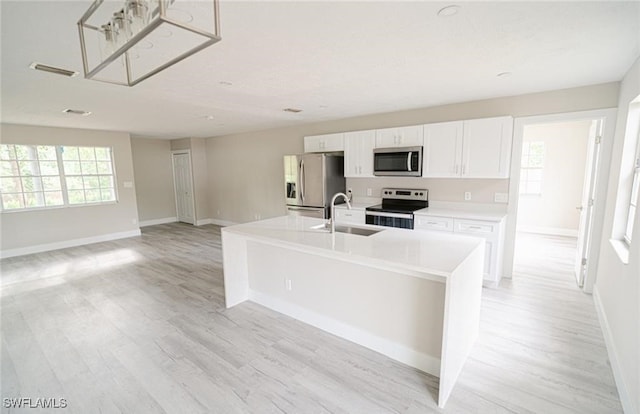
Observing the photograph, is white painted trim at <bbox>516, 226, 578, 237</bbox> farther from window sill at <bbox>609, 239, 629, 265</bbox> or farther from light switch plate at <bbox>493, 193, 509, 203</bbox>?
window sill at <bbox>609, 239, 629, 265</bbox>

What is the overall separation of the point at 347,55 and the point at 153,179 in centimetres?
764

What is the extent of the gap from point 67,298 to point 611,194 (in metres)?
6.32

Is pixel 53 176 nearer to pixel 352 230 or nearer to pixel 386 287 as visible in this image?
pixel 352 230

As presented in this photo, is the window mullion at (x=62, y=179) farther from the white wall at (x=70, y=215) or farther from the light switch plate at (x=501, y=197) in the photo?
the light switch plate at (x=501, y=197)

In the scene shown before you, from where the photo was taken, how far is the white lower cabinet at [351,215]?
451cm

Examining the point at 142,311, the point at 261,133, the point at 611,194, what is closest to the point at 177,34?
the point at 142,311

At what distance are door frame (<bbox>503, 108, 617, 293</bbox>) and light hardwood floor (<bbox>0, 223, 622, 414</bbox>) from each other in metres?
0.46

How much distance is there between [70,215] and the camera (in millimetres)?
5957

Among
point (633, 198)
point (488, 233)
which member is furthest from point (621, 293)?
point (488, 233)

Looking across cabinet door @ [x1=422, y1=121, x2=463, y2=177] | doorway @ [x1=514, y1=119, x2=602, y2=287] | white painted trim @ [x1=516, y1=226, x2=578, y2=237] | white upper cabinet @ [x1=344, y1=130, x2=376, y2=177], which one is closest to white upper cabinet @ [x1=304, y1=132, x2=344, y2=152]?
white upper cabinet @ [x1=344, y1=130, x2=376, y2=177]

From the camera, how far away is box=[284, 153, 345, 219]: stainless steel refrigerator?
16.3 feet

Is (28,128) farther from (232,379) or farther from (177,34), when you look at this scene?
(232,379)

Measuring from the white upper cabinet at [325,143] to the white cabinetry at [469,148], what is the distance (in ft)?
4.89

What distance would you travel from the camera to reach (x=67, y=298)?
11.5 feet
